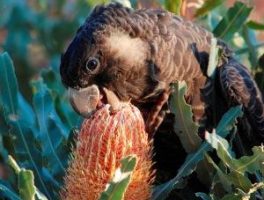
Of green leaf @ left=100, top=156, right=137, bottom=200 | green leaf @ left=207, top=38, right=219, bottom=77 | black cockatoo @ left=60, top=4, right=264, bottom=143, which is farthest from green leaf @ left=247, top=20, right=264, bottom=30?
green leaf @ left=100, top=156, right=137, bottom=200

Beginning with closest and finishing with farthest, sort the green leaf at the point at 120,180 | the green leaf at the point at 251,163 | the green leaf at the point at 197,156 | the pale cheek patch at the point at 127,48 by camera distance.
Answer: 1. the green leaf at the point at 120,180
2. the green leaf at the point at 251,163
3. the green leaf at the point at 197,156
4. the pale cheek patch at the point at 127,48

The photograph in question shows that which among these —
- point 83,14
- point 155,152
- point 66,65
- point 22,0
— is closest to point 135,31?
point 66,65

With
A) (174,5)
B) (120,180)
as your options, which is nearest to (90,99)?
(120,180)

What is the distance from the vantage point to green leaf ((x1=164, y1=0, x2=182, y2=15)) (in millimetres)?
2578

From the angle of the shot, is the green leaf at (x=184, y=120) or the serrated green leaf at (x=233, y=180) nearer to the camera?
the serrated green leaf at (x=233, y=180)

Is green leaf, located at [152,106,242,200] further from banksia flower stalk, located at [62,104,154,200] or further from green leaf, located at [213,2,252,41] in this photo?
green leaf, located at [213,2,252,41]

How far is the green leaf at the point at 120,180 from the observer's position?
1699 millimetres

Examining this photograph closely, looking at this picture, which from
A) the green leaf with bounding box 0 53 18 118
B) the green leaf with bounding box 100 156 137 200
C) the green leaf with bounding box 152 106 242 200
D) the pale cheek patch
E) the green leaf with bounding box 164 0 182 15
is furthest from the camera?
the green leaf with bounding box 164 0 182 15

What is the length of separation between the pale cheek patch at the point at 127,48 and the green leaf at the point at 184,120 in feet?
0.66

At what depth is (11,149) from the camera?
2418mm

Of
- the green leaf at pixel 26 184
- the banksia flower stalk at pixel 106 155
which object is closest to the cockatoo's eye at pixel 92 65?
the banksia flower stalk at pixel 106 155

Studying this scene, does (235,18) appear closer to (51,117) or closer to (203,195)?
(51,117)

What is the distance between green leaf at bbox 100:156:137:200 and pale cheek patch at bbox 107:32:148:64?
21.0 inches

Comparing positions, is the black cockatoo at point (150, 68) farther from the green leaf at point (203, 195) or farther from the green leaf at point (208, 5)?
the green leaf at point (203, 195)
